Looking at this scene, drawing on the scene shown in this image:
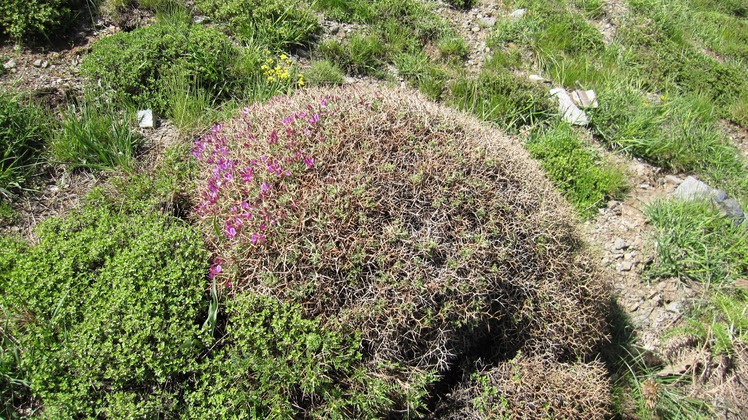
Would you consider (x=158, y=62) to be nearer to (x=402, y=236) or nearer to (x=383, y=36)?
(x=383, y=36)

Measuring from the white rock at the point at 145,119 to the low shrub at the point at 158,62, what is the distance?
0.09 metres

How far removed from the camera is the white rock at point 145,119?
4246mm

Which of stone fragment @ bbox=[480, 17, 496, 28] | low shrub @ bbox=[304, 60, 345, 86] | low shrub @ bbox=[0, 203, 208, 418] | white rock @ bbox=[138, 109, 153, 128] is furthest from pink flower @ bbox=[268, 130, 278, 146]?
stone fragment @ bbox=[480, 17, 496, 28]

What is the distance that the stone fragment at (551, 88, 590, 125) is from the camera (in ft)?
18.5

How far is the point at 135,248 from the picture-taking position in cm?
296

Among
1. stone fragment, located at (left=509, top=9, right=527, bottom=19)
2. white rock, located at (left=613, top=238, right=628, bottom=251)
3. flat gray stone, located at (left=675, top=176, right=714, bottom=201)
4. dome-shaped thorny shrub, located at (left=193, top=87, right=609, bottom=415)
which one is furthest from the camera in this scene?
stone fragment, located at (left=509, top=9, right=527, bottom=19)

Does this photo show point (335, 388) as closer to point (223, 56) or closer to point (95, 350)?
point (95, 350)

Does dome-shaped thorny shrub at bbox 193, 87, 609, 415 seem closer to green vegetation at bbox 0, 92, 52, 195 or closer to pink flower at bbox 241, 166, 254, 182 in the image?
pink flower at bbox 241, 166, 254, 182

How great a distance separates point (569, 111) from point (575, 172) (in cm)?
98

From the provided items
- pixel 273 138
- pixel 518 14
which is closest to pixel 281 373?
pixel 273 138

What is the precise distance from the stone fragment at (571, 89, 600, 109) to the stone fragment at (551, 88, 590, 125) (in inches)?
4.3

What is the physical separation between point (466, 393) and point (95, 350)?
7.08ft

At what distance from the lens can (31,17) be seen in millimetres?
4402

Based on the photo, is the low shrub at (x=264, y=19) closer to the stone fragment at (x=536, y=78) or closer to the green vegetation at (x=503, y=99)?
the green vegetation at (x=503, y=99)
